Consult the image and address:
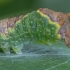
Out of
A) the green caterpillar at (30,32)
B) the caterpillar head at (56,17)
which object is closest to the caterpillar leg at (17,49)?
the green caterpillar at (30,32)

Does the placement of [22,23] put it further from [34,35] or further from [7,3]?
[7,3]

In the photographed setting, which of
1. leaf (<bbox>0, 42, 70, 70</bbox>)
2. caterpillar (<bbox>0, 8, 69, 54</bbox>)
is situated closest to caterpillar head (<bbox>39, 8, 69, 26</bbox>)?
caterpillar (<bbox>0, 8, 69, 54</bbox>)

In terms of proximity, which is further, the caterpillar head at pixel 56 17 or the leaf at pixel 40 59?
the caterpillar head at pixel 56 17

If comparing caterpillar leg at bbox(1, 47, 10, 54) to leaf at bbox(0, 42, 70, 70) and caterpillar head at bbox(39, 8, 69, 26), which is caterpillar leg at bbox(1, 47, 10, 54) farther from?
caterpillar head at bbox(39, 8, 69, 26)

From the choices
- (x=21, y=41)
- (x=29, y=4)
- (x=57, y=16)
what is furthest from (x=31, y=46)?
(x=29, y=4)

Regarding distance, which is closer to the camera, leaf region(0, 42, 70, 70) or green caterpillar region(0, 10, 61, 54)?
leaf region(0, 42, 70, 70)

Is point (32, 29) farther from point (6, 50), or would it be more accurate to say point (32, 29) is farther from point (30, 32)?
point (6, 50)

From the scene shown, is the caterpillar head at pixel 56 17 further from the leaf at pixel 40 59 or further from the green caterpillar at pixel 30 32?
the leaf at pixel 40 59
